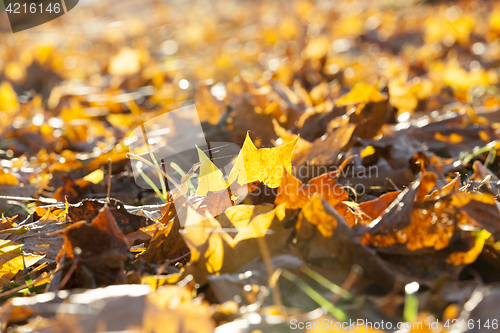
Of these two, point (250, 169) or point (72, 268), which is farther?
point (250, 169)

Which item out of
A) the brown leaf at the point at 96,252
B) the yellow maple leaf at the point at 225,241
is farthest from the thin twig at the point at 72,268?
the yellow maple leaf at the point at 225,241

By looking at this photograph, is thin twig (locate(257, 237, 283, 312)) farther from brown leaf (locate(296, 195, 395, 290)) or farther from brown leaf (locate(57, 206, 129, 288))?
brown leaf (locate(57, 206, 129, 288))

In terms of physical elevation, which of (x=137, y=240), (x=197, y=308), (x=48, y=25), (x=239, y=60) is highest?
(x=197, y=308)

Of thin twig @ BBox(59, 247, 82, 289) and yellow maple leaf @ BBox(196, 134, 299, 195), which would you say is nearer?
thin twig @ BBox(59, 247, 82, 289)

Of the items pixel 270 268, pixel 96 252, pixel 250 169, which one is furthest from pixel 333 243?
pixel 96 252

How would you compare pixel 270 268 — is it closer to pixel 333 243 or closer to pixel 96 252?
pixel 333 243

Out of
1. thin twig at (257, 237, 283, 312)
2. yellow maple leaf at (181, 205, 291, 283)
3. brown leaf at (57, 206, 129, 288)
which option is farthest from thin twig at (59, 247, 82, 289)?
thin twig at (257, 237, 283, 312)

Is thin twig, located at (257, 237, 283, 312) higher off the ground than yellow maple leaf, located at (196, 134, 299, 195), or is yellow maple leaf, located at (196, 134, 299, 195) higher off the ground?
yellow maple leaf, located at (196, 134, 299, 195)

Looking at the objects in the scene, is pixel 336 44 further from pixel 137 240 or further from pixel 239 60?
pixel 137 240

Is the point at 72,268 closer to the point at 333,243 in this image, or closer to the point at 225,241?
the point at 225,241

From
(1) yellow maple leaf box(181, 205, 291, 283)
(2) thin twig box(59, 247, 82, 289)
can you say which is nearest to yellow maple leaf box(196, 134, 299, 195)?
(1) yellow maple leaf box(181, 205, 291, 283)

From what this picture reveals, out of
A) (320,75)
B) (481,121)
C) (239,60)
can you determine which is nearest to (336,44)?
(239,60)

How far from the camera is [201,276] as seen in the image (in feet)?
2.42

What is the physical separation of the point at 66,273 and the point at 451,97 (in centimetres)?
190
